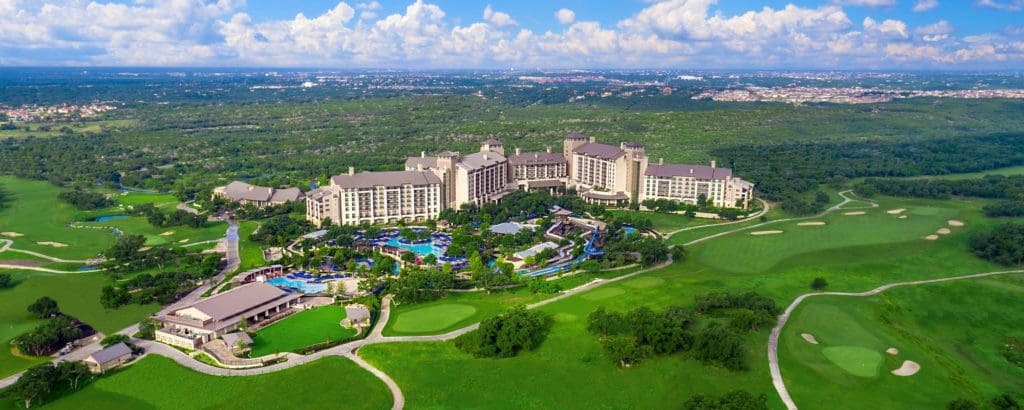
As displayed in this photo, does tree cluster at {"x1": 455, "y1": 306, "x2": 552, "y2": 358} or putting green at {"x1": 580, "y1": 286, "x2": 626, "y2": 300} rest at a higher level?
tree cluster at {"x1": 455, "y1": 306, "x2": 552, "y2": 358}

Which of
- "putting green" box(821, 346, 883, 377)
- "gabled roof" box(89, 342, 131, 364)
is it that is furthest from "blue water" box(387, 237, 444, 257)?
"putting green" box(821, 346, 883, 377)

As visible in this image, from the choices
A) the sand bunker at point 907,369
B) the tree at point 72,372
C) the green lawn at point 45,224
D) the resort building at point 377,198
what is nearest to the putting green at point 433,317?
the tree at point 72,372

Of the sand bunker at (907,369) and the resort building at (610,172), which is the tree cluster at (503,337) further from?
the resort building at (610,172)

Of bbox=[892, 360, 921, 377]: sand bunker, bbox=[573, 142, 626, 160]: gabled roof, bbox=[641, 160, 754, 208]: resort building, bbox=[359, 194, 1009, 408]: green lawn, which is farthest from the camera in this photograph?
bbox=[573, 142, 626, 160]: gabled roof

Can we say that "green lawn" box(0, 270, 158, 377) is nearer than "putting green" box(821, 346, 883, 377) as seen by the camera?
No

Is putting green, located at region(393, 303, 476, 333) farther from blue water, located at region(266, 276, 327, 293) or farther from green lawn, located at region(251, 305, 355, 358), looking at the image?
blue water, located at region(266, 276, 327, 293)
